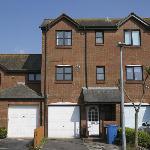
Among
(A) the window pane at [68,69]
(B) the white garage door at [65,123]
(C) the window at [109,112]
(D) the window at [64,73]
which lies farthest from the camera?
(A) the window pane at [68,69]

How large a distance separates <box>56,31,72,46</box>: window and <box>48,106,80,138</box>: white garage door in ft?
17.8

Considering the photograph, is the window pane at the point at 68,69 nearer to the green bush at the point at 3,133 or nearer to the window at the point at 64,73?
the window at the point at 64,73

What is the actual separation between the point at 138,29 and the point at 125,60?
2986 millimetres

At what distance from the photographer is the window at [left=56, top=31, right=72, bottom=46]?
31.0 meters

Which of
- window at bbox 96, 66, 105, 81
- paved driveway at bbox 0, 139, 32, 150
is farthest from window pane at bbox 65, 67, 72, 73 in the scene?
paved driveway at bbox 0, 139, 32, 150

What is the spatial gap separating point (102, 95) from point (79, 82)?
227 cm

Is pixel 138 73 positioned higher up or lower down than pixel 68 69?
lower down

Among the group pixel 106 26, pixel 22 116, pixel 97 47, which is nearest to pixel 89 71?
pixel 97 47

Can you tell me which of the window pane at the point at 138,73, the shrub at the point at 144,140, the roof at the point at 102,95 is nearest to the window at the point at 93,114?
the roof at the point at 102,95

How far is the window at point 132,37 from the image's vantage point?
31281 mm

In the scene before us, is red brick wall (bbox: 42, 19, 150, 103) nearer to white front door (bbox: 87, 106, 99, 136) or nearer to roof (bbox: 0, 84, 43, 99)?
roof (bbox: 0, 84, 43, 99)

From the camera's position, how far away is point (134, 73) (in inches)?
1215

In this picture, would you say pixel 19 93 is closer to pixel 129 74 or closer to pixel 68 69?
pixel 68 69

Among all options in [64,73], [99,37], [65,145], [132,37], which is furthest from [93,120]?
[132,37]
